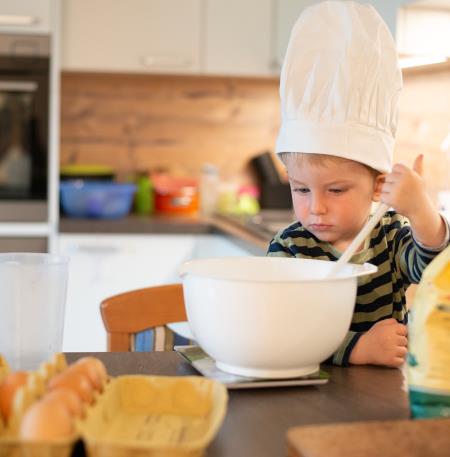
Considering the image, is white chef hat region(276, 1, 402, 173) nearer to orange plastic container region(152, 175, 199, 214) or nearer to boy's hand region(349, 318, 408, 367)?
boy's hand region(349, 318, 408, 367)

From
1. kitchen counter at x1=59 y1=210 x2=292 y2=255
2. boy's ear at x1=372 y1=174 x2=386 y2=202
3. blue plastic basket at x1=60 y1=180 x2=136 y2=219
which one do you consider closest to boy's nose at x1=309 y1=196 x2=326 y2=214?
boy's ear at x1=372 y1=174 x2=386 y2=202

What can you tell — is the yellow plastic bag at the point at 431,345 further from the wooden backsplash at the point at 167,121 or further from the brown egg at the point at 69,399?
the wooden backsplash at the point at 167,121

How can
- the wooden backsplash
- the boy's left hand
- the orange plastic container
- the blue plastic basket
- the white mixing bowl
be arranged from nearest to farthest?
the white mixing bowl < the boy's left hand < the blue plastic basket < the orange plastic container < the wooden backsplash

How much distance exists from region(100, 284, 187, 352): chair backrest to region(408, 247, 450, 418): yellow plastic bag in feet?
2.39

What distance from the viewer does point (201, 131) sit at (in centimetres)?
381

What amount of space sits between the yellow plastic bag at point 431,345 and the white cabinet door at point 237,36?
2.64m

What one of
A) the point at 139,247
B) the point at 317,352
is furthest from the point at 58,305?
the point at 139,247

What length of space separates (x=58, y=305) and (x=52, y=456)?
1.11 feet

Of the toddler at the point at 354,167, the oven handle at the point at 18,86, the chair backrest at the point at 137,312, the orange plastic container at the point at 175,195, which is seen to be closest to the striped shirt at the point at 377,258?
the toddler at the point at 354,167

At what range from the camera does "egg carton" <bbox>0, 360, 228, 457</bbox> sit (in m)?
0.70

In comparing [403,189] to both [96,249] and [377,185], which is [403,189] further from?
[96,249]

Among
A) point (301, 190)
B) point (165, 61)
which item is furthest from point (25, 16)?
→ point (301, 190)

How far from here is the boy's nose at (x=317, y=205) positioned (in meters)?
1.31

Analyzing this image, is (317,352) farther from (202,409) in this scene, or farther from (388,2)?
(388,2)
